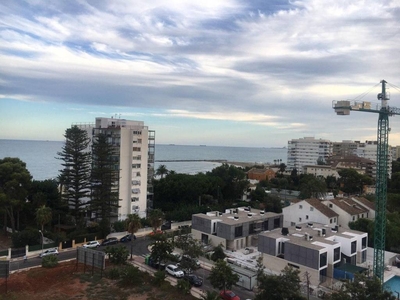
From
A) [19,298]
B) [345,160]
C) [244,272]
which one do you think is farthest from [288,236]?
[345,160]

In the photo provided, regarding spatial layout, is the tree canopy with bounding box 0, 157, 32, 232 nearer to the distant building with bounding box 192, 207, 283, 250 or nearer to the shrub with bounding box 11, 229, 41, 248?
the shrub with bounding box 11, 229, 41, 248

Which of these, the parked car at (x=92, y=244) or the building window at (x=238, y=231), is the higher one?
the building window at (x=238, y=231)

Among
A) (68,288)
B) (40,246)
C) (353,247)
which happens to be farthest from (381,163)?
(40,246)

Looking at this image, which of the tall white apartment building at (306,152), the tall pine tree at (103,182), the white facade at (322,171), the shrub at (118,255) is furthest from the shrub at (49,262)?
the tall white apartment building at (306,152)

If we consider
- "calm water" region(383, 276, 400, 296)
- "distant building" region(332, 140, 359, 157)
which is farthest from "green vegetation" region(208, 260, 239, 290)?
"distant building" region(332, 140, 359, 157)

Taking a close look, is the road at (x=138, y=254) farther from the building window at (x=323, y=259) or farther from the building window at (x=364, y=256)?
the building window at (x=364, y=256)
